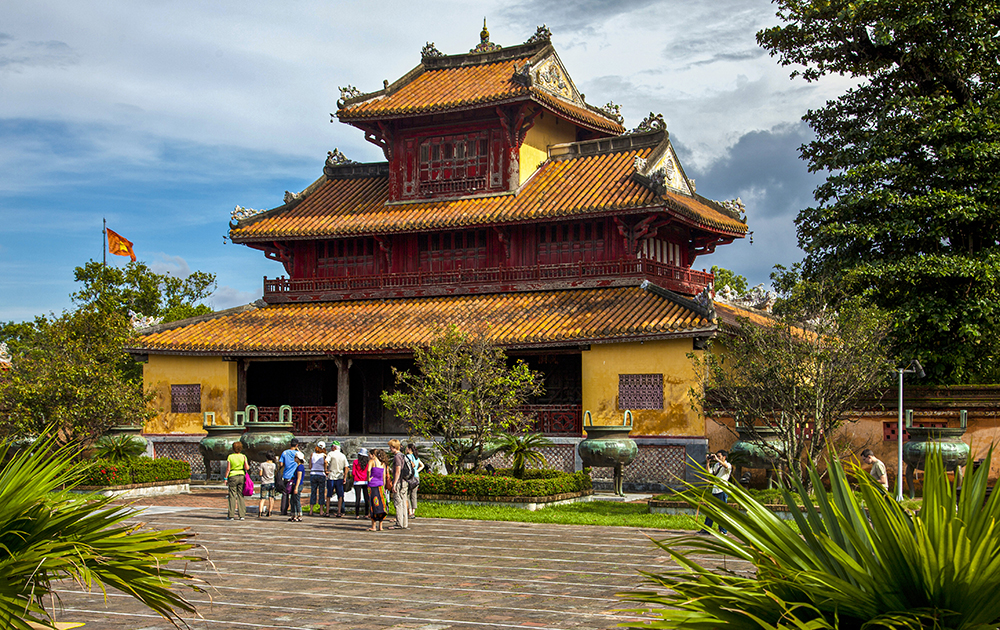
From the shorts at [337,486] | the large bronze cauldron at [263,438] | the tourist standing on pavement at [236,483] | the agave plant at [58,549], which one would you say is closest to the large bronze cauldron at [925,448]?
the shorts at [337,486]

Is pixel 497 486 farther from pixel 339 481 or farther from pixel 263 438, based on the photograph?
pixel 263 438

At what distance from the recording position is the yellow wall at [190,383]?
29.5m

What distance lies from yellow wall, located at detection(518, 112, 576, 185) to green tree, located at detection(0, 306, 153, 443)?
12.5m

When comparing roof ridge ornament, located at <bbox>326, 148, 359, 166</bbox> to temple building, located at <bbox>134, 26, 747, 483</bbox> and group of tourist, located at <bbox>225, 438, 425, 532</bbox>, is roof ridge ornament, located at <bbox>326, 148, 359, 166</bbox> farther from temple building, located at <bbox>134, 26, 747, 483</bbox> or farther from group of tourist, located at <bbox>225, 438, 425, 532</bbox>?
group of tourist, located at <bbox>225, 438, 425, 532</bbox>

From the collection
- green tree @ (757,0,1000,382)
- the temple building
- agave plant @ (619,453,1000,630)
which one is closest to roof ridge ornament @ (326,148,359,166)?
the temple building

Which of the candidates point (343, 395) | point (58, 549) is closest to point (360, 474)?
point (343, 395)

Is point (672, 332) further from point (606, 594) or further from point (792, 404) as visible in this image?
point (606, 594)

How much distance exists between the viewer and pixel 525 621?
9.33 m

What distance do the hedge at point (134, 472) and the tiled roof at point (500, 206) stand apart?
9152 mm

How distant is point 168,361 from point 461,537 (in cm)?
1691

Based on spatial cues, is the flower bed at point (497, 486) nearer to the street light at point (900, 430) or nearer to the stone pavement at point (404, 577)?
the stone pavement at point (404, 577)

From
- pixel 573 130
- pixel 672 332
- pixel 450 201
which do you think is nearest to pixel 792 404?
pixel 672 332

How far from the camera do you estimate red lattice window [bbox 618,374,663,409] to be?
2473 cm

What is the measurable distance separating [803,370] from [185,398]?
19062mm
